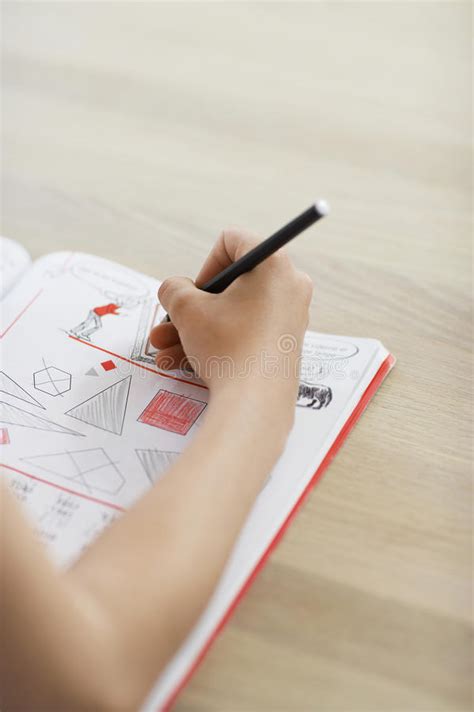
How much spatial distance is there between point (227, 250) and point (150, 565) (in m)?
0.25

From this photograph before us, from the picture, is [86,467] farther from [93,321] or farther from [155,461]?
[93,321]

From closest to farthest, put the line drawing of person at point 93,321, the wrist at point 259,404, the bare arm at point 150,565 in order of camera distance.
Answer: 1. the bare arm at point 150,565
2. the wrist at point 259,404
3. the line drawing of person at point 93,321

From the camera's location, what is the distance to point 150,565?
1.17ft

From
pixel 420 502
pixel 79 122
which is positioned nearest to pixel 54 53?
pixel 79 122

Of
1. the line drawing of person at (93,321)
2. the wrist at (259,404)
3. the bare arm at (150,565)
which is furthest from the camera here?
the line drawing of person at (93,321)

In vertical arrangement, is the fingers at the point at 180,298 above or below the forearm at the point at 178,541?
above

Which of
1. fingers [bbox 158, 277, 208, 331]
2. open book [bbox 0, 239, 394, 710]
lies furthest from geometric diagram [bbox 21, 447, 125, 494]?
fingers [bbox 158, 277, 208, 331]

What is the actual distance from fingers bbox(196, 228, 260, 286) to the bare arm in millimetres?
54

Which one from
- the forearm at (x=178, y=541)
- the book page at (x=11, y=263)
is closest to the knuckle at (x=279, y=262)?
the forearm at (x=178, y=541)

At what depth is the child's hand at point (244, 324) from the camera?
46 cm

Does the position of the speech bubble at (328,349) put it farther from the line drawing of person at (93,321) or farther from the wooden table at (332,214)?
the line drawing of person at (93,321)

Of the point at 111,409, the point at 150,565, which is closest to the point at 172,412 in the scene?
the point at 111,409

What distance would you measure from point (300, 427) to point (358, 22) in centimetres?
68

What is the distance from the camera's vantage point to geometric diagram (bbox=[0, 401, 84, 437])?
0.48m
